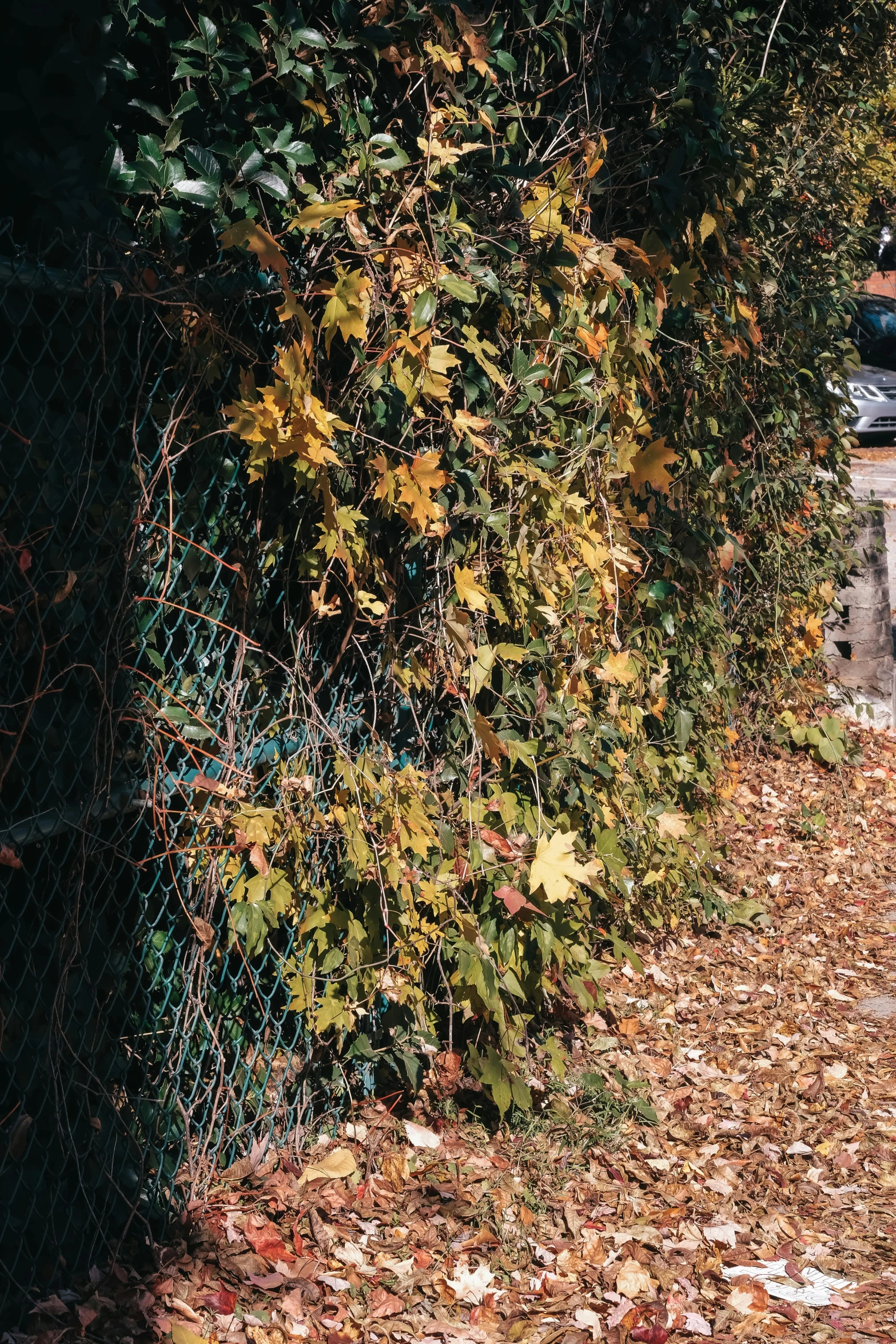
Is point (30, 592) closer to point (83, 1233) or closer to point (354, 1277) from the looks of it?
point (83, 1233)

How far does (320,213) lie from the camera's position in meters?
2.84

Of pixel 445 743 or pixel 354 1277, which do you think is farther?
pixel 445 743

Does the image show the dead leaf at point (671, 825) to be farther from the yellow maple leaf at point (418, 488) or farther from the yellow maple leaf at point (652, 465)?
the yellow maple leaf at point (418, 488)

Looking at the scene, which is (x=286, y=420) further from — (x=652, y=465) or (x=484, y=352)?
(x=652, y=465)

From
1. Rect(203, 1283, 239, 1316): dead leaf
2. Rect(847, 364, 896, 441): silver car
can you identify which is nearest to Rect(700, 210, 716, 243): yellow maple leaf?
Rect(203, 1283, 239, 1316): dead leaf

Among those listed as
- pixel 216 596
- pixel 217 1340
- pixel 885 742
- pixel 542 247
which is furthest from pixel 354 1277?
pixel 885 742

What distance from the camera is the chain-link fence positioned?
97.6 inches

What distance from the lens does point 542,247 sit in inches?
142

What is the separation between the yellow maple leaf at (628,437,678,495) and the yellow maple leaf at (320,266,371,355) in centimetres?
144

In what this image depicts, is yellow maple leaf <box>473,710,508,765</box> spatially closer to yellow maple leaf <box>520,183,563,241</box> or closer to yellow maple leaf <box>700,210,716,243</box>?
yellow maple leaf <box>520,183,563,241</box>

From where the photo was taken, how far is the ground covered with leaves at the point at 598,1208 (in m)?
2.85

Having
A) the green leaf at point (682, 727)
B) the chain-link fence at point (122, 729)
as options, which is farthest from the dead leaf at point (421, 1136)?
the green leaf at point (682, 727)

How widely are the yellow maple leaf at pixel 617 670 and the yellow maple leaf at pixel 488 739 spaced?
58cm

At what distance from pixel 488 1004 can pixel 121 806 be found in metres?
1.19
